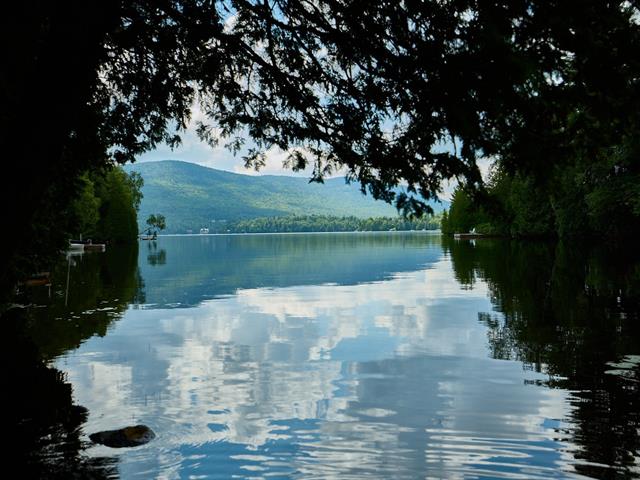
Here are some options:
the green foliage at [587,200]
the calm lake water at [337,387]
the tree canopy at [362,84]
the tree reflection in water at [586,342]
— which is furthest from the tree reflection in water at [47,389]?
the tree reflection in water at [586,342]

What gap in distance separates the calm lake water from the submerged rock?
0.19 meters

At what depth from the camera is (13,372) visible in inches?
523

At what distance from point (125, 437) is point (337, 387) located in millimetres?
4456

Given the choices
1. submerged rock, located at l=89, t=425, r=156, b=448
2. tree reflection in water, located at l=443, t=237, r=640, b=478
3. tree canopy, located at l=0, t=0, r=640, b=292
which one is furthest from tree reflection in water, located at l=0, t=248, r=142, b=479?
tree reflection in water, located at l=443, t=237, r=640, b=478

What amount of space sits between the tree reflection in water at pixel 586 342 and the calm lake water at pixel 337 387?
0.17 feet

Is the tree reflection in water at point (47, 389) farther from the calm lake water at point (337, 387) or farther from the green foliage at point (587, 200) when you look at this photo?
the green foliage at point (587, 200)

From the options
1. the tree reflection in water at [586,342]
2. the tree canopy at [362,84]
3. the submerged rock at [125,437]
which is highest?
the tree canopy at [362,84]

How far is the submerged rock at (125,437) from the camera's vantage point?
8.94 metres

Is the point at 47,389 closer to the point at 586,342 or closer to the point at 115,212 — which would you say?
the point at 586,342

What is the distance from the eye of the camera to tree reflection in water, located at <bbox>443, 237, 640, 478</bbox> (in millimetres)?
8656

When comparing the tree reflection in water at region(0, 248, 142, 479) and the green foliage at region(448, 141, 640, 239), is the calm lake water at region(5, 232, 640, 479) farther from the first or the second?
the green foliage at region(448, 141, 640, 239)

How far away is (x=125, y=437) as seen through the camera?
906 centimetres

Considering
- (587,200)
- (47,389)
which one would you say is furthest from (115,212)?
(47,389)

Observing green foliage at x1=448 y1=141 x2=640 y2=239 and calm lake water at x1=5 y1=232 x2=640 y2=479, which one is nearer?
green foliage at x1=448 y1=141 x2=640 y2=239
